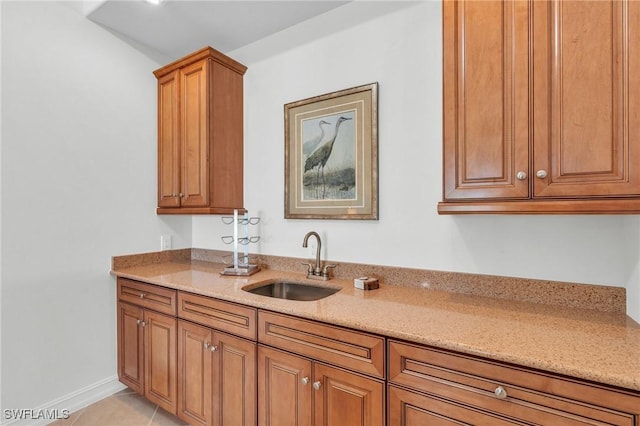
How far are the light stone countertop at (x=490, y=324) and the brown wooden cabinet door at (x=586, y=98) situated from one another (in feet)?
1.64

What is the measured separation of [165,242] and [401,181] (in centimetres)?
205

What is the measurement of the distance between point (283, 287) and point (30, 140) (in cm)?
182

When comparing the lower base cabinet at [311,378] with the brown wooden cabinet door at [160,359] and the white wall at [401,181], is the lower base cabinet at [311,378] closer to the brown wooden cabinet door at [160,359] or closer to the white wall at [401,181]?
the brown wooden cabinet door at [160,359]

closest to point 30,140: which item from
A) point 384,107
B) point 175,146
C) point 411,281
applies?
point 175,146

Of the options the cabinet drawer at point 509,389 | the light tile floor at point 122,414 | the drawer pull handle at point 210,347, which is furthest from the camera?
the light tile floor at point 122,414

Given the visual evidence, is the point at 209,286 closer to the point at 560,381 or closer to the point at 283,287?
the point at 283,287

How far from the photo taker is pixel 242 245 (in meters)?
2.48

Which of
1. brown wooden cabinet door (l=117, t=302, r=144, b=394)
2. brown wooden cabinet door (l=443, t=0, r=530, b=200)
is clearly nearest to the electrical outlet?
brown wooden cabinet door (l=117, t=302, r=144, b=394)

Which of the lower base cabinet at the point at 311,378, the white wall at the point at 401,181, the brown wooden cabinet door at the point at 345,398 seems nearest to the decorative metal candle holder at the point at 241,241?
the white wall at the point at 401,181

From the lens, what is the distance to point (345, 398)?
1.29 metres

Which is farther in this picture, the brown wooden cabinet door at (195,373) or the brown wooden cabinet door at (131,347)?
the brown wooden cabinet door at (131,347)

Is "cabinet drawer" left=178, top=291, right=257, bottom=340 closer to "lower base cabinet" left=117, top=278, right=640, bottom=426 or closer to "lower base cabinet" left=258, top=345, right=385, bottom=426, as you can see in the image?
"lower base cabinet" left=117, top=278, right=640, bottom=426

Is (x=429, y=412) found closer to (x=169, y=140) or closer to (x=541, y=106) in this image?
(x=541, y=106)

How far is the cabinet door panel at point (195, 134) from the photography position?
2271 millimetres
